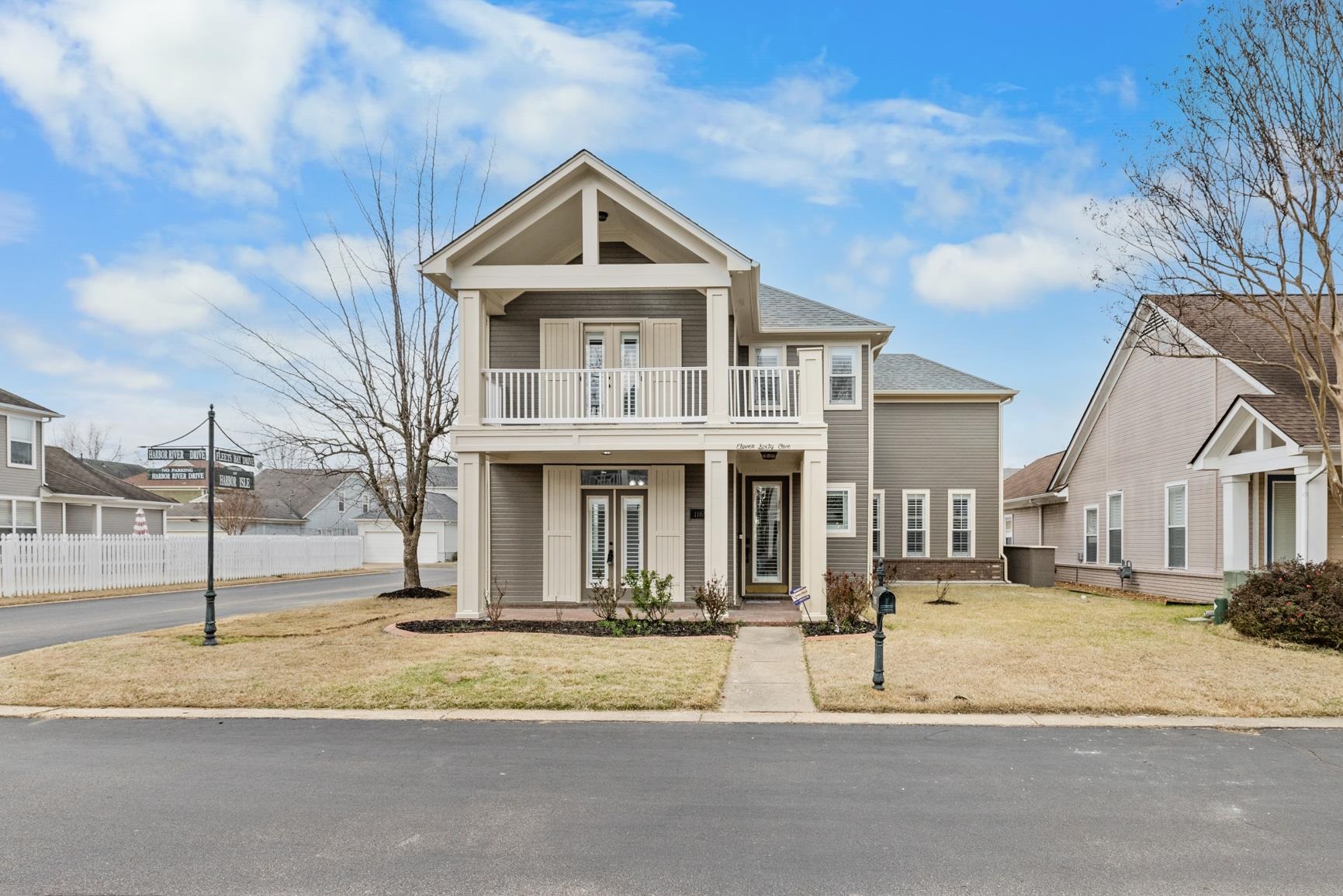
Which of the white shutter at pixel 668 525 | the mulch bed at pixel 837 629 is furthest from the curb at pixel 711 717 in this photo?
the white shutter at pixel 668 525

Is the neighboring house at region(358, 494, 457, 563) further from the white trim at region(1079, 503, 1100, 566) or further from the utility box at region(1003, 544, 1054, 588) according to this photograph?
the white trim at region(1079, 503, 1100, 566)

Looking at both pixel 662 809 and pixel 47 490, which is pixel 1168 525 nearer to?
pixel 662 809

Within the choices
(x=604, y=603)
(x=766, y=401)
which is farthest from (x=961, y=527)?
(x=604, y=603)

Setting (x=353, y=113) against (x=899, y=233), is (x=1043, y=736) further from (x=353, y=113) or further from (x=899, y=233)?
(x=353, y=113)

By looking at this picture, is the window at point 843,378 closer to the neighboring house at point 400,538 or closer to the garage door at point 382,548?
the neighboring house at point 400,538

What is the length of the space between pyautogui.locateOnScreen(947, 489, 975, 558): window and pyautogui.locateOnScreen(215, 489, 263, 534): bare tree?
114 ft

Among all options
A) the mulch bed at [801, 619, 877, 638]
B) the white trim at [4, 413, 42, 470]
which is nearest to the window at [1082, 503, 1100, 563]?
the mulch bed at [801, 619, 877, 638]

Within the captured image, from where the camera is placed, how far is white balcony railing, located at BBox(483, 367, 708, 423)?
14.4 metres

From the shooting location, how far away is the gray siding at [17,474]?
86.9 ft

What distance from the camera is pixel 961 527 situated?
76.6 ft

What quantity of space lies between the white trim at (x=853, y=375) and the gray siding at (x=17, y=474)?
2533 centimetres

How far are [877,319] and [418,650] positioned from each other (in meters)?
13.8

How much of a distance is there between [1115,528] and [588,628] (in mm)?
15508

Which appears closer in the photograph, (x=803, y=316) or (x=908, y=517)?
(x=803, y=316)
